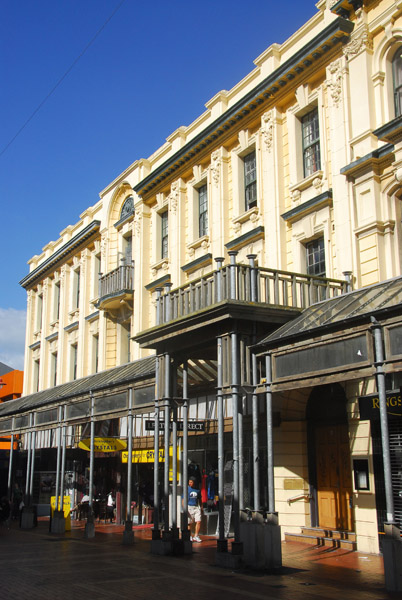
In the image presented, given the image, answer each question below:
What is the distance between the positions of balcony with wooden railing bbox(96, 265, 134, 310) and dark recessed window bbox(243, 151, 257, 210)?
744 centimetres

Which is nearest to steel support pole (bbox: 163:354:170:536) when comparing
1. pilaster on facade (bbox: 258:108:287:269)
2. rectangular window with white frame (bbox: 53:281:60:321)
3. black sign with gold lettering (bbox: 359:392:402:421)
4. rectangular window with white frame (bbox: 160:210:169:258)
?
pilaster on facade (bbox: 258:108:287:269)

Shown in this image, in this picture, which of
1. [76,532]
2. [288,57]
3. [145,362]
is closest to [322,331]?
[145,362]

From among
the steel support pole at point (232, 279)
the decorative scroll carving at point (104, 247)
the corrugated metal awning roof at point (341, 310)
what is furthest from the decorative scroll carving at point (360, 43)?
the decorative scroll carving at point (104, 247)

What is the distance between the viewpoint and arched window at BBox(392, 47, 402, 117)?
1597 cm

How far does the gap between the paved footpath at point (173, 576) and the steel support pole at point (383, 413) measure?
A: 133 cm

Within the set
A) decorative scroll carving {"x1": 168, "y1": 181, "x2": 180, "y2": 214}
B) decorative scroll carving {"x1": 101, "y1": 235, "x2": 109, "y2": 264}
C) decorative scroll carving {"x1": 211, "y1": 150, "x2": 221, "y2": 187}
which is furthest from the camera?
decorative scroll carving {"x1": 101, "y1": 235, "x2": 109, "y2": 264}

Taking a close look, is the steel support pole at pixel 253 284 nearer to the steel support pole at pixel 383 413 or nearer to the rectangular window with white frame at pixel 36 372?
the steel support pole at pixel 383 413

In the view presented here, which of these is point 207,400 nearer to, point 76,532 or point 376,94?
point 76,532

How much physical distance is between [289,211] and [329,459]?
22.1 feet

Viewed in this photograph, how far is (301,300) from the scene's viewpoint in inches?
618

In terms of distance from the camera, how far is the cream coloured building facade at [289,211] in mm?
15258

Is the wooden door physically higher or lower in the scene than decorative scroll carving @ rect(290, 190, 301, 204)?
lower

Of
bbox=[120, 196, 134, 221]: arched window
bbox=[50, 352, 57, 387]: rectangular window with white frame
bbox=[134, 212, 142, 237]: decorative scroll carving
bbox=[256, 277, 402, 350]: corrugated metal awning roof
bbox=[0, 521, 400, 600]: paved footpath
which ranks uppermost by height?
bbox=[120, 196, 134, 221]: arched window

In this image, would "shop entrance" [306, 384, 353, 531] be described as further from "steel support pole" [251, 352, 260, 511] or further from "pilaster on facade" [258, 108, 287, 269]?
"pilaster on facade" [258, 108, 287, 269]
